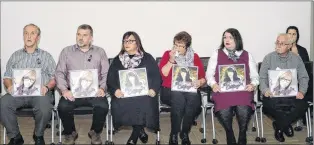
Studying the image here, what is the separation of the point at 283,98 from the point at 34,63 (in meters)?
3.25

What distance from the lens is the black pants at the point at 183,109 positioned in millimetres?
4785

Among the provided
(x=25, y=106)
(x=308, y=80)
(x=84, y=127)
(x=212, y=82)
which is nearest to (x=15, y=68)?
(x=25, y=106)

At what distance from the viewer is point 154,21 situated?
641cm

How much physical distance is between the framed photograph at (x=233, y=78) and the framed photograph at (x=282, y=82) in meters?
0.46

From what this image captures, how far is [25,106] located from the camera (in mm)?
4754

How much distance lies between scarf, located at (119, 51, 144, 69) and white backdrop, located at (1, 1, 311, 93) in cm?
166

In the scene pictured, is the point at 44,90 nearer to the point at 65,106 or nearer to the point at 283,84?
the point at 65,106

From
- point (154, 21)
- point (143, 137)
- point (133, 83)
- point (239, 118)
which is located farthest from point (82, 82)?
point (154, 21)

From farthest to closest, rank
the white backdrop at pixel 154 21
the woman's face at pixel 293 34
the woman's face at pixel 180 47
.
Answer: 1. the white backdrop at pixel 154 21
2. the woman's face at pixel 293 34
3. the woman's face at pixel 180 47

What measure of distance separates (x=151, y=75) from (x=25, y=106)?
1603 mm

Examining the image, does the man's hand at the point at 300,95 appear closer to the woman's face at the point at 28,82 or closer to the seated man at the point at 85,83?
the seated man at the point at 85,83

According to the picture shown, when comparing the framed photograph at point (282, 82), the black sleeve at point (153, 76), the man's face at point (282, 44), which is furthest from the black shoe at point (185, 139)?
the man's face at point (282, 44)

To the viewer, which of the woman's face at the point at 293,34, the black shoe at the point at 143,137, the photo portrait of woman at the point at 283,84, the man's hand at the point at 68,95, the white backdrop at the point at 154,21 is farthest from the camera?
the white backdrop at the point at 154,21

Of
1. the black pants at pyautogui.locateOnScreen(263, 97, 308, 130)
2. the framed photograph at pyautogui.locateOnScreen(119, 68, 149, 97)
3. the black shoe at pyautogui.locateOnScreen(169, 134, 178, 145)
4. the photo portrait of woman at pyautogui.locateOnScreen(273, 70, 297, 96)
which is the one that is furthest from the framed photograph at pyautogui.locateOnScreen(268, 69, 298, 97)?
the framed photograph at pyautogui.locateOnScreen(119, 68, 149, 97)
